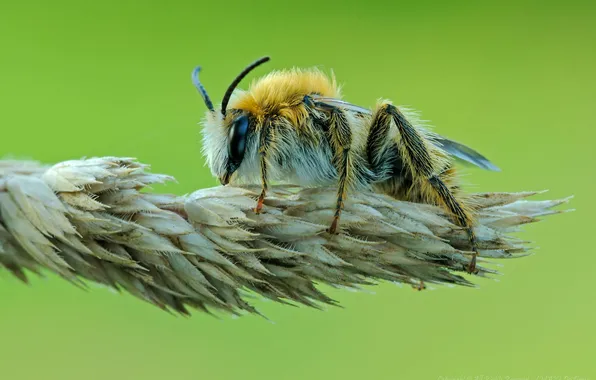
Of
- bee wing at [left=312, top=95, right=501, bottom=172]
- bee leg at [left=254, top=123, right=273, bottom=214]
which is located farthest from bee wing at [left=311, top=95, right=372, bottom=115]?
bee leg at [left=254, top=123, right=273, bottom=214]

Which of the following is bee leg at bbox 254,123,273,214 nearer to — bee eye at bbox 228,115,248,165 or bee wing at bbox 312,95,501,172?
bee eye at bbox 228,115,248,165

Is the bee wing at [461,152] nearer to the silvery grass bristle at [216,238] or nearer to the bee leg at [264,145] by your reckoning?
the silvery grass bristle at [216,238]

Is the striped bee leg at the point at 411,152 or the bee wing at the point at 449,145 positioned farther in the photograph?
the bee wing at the point at 449,145

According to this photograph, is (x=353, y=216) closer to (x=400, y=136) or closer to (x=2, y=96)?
(x=400, y=136)

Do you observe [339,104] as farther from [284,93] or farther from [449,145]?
[449,145]

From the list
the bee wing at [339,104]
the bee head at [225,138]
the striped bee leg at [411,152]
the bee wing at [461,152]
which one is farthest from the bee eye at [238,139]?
the bee wing at [461,152]
